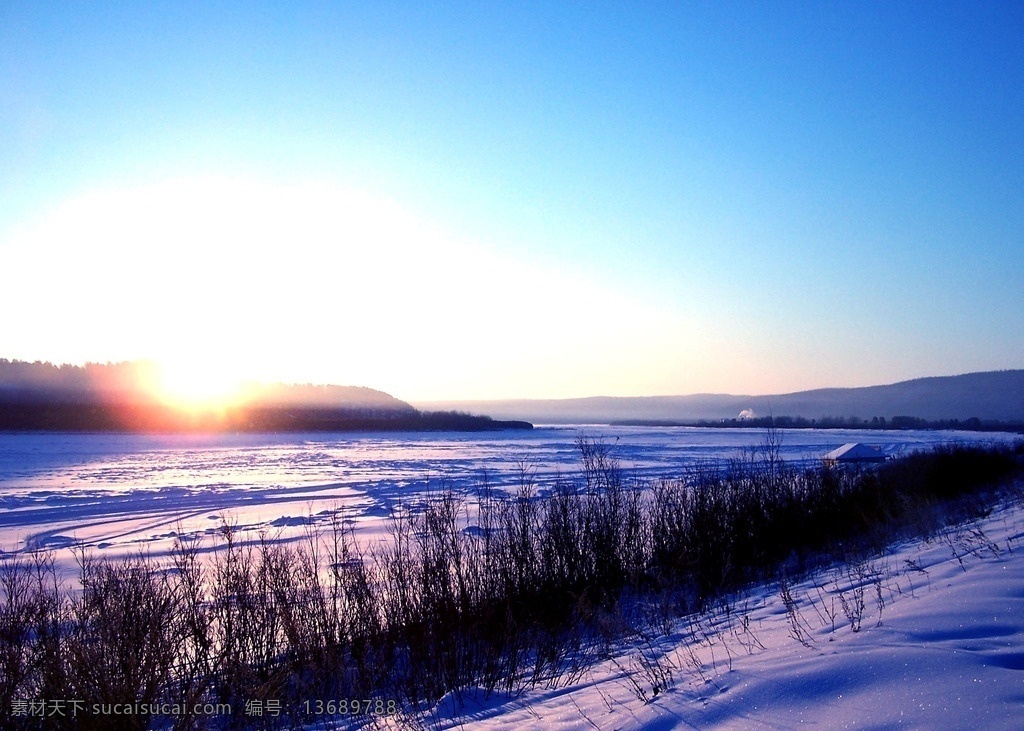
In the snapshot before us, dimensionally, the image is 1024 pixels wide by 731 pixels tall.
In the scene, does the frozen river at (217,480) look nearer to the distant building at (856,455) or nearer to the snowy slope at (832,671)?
the distant building at (856,455)

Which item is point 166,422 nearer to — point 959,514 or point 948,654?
point 959,514

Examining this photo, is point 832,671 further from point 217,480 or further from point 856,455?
point 856,455

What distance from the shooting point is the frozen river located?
15.3 m

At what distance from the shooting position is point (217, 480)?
2483cm

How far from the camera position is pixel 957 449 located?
2798 centimetres

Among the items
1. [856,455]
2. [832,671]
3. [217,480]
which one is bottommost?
[856,455]

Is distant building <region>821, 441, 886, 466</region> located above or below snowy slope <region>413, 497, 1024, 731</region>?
below

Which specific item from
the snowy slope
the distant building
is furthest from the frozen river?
the snowy slope

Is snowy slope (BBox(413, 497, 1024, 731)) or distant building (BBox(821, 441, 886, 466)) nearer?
snowy slope (BBox(413, 497, 1024, 731))

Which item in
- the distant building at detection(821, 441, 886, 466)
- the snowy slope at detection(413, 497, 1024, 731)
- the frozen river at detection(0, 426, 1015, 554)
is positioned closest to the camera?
the snowy slope at detection(413, 497, 1024, 731)

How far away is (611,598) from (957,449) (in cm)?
2420

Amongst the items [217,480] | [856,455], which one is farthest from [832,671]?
[856,455]

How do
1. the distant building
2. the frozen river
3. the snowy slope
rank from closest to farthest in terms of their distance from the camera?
the snowy slope
the frozen river
the distant building

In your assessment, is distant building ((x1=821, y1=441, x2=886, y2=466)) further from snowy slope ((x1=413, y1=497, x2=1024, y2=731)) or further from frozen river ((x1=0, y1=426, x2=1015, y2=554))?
snowy slope ((x1=413, y1=497, x2=1024, y2=731))
